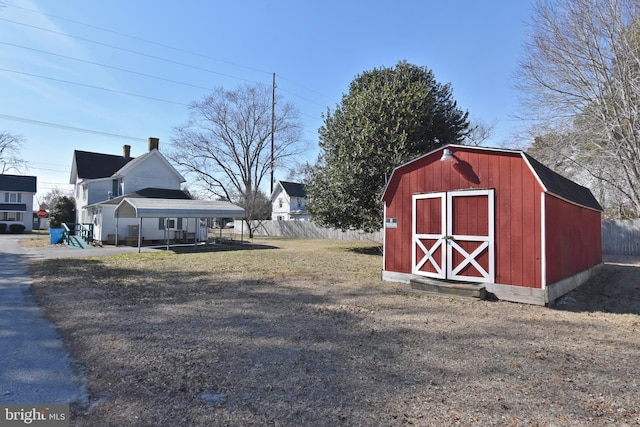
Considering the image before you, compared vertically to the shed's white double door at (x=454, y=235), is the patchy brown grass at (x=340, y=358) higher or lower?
lower

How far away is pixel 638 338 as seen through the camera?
199 inches

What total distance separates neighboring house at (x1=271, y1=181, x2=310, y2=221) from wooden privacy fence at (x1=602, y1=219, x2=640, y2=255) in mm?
32195

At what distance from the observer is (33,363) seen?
3848 mm

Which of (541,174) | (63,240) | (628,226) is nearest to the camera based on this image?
(541,174)

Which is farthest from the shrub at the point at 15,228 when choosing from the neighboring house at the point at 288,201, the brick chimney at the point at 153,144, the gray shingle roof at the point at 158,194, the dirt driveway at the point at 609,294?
the dirt driveway at the point at 609,294

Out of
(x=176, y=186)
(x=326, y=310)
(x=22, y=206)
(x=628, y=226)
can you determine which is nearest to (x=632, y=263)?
(x=628, y=226)

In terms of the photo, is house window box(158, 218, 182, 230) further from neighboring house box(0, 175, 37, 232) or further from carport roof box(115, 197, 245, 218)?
neighboring house box(0, 175, 37, 232)

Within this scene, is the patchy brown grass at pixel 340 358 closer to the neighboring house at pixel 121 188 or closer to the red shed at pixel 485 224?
the red shed at pixel 485 224

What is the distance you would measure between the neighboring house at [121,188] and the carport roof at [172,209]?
1050 millimetres

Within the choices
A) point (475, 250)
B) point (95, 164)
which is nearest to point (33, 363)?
point (475, 250)

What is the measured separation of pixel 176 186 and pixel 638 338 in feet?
97.0

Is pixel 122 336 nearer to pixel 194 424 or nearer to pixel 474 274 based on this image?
pixel 194 424

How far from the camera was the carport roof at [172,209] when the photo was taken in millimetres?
17359

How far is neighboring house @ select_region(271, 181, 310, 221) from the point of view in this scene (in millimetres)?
46369
